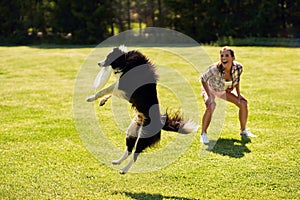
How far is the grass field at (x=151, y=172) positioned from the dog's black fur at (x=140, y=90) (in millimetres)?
573

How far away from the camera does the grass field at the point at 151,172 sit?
16.6ft

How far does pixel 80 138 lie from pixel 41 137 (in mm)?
684

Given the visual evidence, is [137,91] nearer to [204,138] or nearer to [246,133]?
[204,138]

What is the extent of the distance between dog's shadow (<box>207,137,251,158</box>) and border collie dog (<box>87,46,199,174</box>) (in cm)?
158

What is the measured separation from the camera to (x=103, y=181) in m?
5.34

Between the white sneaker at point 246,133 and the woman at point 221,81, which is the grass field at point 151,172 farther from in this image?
the woman at point 221,81

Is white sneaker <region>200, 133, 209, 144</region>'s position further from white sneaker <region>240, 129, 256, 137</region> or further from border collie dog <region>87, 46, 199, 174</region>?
border collie dog <region>87, 46, 199, 174</region>

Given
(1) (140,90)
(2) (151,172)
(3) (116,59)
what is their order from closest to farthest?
(3) (116,59)
(1) (140,90)
(2) (151,172)

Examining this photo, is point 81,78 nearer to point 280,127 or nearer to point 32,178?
point 280,127

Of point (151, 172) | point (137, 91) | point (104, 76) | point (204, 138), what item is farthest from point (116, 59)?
point (204, 138)

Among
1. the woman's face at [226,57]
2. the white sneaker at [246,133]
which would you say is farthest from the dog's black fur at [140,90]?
the white sneaker at [246,133]

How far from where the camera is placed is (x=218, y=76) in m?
7.02

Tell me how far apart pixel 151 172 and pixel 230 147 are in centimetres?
164

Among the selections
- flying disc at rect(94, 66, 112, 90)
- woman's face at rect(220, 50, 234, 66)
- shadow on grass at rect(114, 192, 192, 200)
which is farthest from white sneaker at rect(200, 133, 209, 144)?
flying disc at rect(94, 66, 112, 90)
